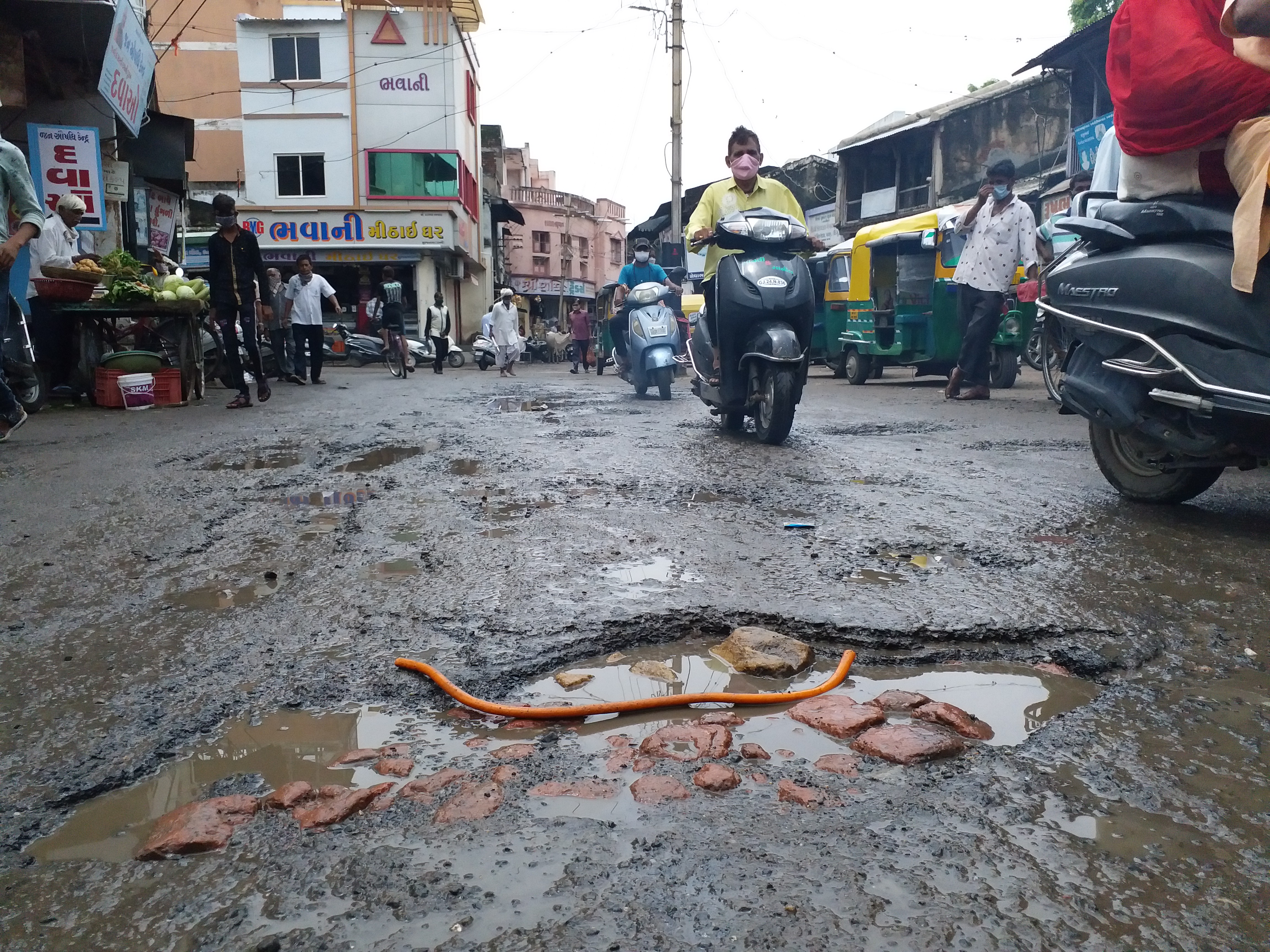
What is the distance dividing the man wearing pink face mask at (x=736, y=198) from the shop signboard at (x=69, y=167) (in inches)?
272

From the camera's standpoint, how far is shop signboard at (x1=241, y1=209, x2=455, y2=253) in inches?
1164

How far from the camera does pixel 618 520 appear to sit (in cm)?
365

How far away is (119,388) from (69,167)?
3230 mm

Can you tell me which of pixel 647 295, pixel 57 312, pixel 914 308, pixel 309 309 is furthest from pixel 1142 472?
pixel 309 309

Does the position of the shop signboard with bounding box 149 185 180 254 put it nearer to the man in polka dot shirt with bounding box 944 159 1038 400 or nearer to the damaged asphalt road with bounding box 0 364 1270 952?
the man in polka dot shirt with bounding box 944 159 1038 400

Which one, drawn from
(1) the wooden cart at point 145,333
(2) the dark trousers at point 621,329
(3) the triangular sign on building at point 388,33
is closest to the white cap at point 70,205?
(1) the wooden cart at point 145,333

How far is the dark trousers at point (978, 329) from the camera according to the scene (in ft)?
29.2

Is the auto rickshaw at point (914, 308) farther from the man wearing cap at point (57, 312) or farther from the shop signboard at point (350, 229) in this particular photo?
the shop signboard at point (350, 229)

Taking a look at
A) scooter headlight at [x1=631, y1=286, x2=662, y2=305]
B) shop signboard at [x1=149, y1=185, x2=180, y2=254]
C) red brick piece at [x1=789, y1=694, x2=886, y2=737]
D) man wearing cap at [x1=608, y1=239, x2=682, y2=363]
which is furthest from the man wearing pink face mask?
shop signboard at [x1=149, y1=185, x2=180, y2=254]

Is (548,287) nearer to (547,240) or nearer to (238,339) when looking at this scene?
(547,240)

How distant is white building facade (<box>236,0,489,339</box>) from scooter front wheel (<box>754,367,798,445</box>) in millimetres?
25480

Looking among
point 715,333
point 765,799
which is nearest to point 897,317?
point 715,333

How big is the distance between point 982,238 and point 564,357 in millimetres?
28538

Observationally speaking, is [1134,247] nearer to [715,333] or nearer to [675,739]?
[675,739]
